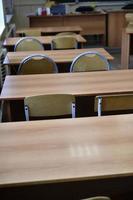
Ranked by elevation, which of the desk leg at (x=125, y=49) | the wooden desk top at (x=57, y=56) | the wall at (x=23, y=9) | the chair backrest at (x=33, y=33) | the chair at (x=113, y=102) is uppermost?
the wall at (x=23, y=9)

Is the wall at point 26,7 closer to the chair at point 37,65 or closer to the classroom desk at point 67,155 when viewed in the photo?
the chair at point 37,65

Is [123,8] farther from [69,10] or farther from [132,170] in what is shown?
[132,170]

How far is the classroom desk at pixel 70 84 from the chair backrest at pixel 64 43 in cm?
187

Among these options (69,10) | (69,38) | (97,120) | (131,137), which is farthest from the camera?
(69,10)

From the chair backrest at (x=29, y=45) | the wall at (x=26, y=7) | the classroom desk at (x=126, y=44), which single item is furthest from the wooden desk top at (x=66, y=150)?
the wall at (x=26, y=7)

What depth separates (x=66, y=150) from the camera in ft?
5.63

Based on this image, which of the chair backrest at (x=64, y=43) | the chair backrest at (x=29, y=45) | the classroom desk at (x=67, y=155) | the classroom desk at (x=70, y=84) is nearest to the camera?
the classroom desk at (x=67, y=155)

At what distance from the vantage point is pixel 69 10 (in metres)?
8.62

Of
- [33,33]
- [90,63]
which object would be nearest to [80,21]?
[33,33]

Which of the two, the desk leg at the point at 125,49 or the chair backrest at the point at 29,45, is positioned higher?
the chair backrest at the point at 29,45

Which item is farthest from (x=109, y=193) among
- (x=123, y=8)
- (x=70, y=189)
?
(x=123, y=8)

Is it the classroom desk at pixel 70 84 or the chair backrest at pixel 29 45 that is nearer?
the classroom desk at pixel 70 84

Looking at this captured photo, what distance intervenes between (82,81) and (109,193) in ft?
3.71

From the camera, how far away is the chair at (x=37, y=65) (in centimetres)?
366
